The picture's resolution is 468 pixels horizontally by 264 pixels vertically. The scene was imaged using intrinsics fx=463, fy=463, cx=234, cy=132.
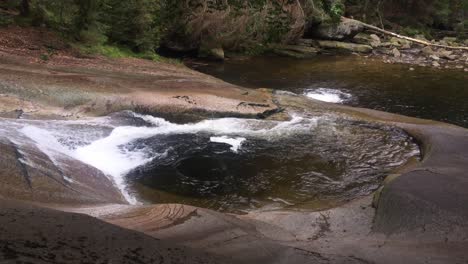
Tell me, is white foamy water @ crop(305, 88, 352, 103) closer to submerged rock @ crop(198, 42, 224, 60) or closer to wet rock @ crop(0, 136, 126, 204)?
submerged rock @ crop(198, 42, 224, 60)

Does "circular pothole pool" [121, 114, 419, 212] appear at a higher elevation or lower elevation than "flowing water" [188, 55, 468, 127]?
lower

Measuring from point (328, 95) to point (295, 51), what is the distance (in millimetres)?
10994

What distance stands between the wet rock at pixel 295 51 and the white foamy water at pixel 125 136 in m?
15.9

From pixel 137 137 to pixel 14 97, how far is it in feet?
11.7

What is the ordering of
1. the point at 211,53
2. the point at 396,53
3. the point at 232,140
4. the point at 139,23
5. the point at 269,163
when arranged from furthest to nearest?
the point at 396,53 → the point at 211,53 → the point at 139,23 → the point at 232,140 → the point at 269,163

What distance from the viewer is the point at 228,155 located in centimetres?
1159

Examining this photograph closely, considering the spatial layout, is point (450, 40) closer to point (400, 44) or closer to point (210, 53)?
point (400, 44)

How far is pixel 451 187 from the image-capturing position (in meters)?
7.97

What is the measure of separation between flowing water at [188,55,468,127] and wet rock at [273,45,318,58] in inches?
37.7

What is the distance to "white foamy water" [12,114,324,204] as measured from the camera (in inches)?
396

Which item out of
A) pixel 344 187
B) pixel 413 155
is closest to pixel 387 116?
pixel 413 155

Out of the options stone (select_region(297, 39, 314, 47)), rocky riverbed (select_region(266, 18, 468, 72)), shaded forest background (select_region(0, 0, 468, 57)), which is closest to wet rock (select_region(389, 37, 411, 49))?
rocky riverbed (select_region(266, 18, 468, 72))

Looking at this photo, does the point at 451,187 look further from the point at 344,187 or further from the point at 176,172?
the point at 176,172

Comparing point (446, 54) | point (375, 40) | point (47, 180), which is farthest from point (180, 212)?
point (375, 40)
